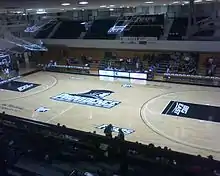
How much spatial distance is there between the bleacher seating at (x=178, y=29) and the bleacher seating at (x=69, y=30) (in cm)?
747

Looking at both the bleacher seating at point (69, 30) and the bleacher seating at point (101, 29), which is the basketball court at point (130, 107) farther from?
the bleacher seating at point (69, 30)

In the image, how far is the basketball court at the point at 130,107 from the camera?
29.8 feet

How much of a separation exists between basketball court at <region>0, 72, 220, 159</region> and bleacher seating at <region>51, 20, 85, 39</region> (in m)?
8.11

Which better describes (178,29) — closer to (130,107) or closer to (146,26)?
(146,26)

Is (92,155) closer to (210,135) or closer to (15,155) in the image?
(15,155)

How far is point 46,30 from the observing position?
2545cm

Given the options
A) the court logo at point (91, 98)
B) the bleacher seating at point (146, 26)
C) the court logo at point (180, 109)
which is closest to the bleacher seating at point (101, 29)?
the bleacher seating at point (146, 26)

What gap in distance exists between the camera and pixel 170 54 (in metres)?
18.9

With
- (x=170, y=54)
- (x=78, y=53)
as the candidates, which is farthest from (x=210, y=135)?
(x=78, y=53)

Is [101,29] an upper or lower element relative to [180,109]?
upper

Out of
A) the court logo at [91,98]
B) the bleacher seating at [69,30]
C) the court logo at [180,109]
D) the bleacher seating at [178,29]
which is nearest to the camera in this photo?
the court logo at [180,109]

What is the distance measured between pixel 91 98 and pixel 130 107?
2.13m

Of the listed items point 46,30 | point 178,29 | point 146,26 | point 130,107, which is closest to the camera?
point 130,107

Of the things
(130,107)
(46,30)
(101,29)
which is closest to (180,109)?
(130,107)
